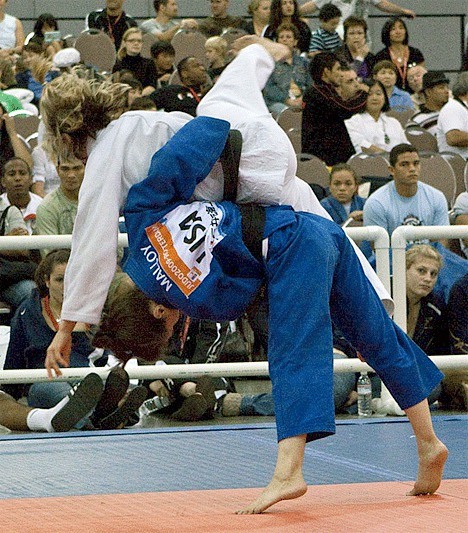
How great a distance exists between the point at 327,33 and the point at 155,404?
7.28 meters

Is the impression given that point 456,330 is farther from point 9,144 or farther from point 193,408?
point 9,144

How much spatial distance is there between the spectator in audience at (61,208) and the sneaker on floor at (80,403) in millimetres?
1496

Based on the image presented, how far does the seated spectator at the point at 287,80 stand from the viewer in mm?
10703

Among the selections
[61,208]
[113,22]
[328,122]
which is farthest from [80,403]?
[113,22]

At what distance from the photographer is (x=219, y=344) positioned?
575 centimetres

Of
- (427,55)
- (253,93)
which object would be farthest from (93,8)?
(253,93)

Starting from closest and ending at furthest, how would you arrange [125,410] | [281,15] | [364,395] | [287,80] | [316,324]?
1. [316,324]
2. [125,410]
3. [364,395]
4. [287,80]
5. [281,15]

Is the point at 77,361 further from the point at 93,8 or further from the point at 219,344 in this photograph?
the point at 93,8

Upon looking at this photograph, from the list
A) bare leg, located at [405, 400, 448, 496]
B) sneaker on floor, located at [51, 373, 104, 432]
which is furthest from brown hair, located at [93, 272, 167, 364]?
sneaker on floor, located at [51, 373, 104, 432]

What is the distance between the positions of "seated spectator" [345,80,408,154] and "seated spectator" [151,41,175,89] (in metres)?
2.39

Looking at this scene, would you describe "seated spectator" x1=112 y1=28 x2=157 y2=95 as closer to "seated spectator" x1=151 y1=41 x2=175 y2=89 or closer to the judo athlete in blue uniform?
"seated spectator" x1=151 y1=41 x2=175 y2=89

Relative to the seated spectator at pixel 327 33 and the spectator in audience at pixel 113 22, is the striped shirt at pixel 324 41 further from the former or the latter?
the spectator in audience at pixel 113 22

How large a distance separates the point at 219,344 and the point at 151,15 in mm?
9524

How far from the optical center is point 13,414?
17.4 feet
